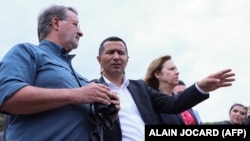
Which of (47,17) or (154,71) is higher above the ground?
(47,17)

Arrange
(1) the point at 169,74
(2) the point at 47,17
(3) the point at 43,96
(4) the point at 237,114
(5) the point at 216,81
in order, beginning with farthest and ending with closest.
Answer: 1. (4) the point at 237,114
2. (1) the point at 169,74
3. (5) the point at 216,81
4. (2) the point at 47,17
5. (3) the point at 43,96

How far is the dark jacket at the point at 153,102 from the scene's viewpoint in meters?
3.61

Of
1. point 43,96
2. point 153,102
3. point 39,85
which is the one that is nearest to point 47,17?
point 39,85

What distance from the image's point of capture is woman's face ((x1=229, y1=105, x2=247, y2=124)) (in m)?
7.66

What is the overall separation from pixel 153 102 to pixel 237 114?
164 inches

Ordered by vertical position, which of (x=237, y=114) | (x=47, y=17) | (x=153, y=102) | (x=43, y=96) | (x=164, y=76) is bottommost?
(x=237, y=114)

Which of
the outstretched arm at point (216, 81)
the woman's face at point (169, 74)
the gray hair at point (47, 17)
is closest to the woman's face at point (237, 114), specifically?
the woman's face at point (169, 74)

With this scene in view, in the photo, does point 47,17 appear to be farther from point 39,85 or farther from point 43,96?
point 43,96

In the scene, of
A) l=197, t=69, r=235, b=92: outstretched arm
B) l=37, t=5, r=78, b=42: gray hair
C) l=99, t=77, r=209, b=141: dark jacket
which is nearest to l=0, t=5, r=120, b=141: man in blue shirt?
l=37, t=5, r=78, b=42: gray hair

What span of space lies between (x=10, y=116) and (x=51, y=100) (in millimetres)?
407

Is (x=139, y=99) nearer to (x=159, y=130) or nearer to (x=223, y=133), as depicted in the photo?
(x=159, y=130)

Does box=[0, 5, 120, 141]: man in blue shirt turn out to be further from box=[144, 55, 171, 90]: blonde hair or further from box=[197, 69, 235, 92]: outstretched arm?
box=[144, 55, 171, 90]: blonde hair

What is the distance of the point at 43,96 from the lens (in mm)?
2361

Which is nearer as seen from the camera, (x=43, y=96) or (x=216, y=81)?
(x=43, y=96)
